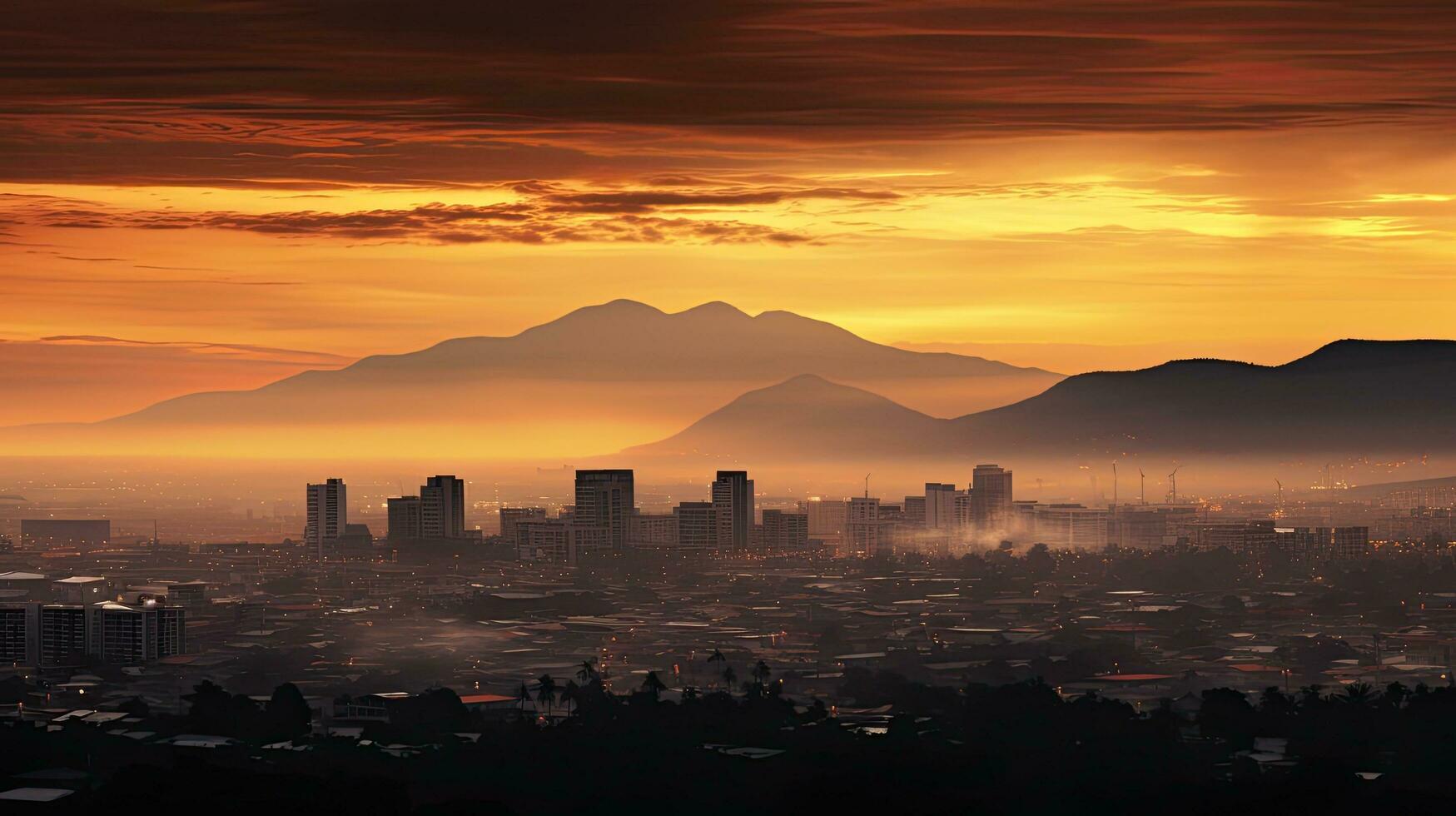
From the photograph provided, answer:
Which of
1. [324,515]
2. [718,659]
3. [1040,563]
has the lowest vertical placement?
[718,659]

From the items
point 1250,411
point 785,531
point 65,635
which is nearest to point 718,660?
point 65,635

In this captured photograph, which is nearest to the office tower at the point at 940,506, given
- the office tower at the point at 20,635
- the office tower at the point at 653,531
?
the office tower at the point at 653,531

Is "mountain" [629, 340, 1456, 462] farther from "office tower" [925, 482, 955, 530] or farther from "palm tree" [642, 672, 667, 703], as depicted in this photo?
"palm tree" [642, 672, 667, 703]

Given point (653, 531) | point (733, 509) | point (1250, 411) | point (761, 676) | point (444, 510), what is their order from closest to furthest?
point (761, 676) → point (653, 531) → point (444, 510) → point (733, 509) → point (1250, 411)

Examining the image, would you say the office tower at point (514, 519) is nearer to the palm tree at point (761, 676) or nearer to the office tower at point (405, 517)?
the office tower at point (405, 517)

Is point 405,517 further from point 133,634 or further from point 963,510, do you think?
point 133,634

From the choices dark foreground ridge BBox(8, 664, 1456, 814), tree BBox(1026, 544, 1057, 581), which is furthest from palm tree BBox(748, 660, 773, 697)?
tree BBox(1026, 544, 1057, 581)
